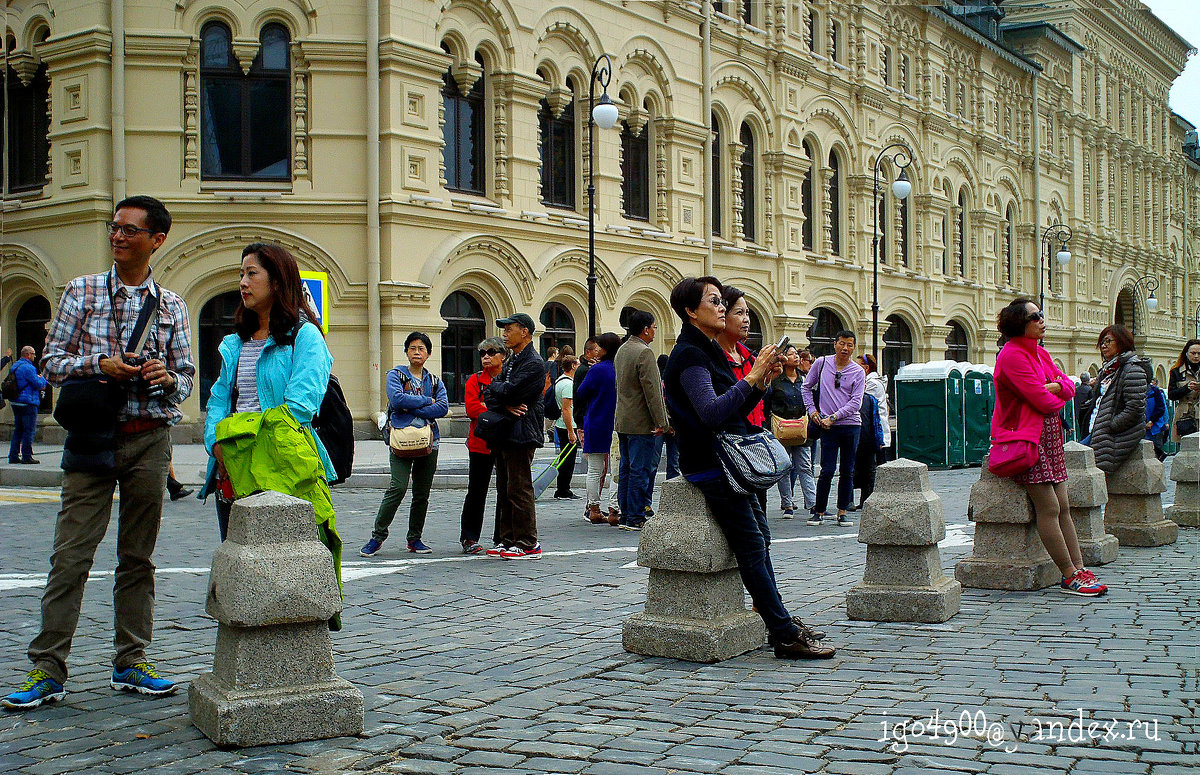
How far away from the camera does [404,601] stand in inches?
304

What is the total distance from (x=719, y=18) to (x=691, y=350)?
2682 centimetres

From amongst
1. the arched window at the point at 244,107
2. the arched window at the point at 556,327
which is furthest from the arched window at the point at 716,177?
the arched window at the point at 244,107

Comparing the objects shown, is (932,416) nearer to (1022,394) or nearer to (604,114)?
(604,114)

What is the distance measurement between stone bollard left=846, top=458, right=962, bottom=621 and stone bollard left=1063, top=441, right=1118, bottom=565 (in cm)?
266

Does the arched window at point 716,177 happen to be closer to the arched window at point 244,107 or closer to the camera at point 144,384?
the arched window at point 244,107

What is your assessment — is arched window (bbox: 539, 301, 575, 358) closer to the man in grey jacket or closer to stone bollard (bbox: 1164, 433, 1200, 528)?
the man in grey jacket

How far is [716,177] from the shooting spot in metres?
31.5

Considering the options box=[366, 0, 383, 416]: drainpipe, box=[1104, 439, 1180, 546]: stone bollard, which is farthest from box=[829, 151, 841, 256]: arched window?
box=[1104, 439, 1180, 546]: stone bollard

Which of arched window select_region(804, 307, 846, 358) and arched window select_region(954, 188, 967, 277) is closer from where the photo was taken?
arched window select_region(804, 307, 846, 358)

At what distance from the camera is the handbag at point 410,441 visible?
391 inches

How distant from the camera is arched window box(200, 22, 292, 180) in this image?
22.9m

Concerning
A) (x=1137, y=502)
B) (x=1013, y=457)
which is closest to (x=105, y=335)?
(x=1013, y=457)

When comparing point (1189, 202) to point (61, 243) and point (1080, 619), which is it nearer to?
point (61, 243)

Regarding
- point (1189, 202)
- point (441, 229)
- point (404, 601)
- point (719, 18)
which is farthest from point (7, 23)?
point (1189, 202)
